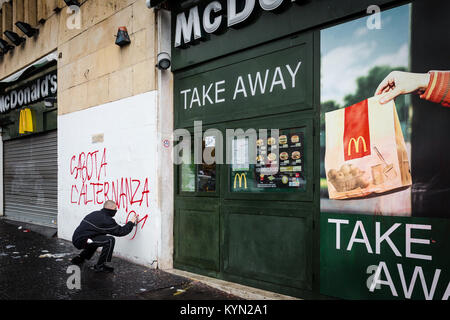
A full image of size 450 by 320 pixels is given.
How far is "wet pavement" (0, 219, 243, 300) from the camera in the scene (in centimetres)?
456

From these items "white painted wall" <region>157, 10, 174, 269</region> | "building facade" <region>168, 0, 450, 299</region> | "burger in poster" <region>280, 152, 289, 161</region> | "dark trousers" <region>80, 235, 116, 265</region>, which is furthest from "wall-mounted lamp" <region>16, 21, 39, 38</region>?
"burger in poster" <region>280, 152, 289, 161</region>

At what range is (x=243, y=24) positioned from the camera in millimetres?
4934

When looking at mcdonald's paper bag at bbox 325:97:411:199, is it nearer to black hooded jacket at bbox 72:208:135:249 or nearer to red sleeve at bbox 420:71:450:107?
red sleeve at bbox 420:71:450:107

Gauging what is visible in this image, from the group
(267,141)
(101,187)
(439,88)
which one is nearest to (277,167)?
(267,141)

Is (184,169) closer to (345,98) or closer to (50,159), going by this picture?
(345,98)

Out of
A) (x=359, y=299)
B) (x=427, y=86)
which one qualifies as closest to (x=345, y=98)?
(x=427, y=86)

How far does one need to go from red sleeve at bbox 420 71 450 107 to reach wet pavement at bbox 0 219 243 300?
308cm

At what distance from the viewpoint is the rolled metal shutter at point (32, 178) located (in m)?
9.24

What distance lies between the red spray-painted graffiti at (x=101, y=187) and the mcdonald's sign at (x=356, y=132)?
10.8 ft

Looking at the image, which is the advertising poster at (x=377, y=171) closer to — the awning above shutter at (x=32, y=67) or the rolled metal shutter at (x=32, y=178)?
the awning above shutter at (x=32, y=67)


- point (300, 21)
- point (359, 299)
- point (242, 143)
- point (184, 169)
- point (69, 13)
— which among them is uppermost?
point (69, 13)

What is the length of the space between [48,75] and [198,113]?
546cm

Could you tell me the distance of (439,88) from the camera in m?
3.35

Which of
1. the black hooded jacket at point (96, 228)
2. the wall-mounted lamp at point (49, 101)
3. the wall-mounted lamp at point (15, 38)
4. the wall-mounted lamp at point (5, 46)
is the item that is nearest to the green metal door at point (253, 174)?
the black hooded jacket at point (96, 228)
